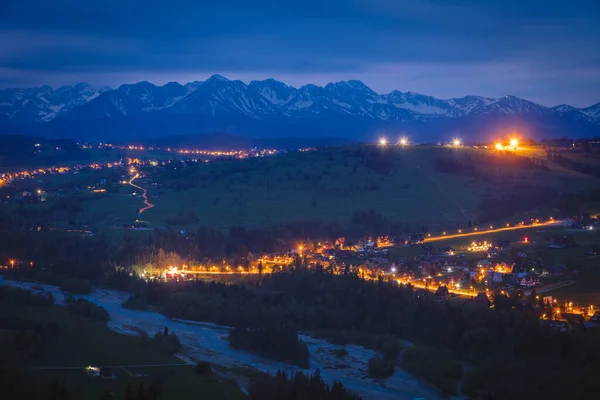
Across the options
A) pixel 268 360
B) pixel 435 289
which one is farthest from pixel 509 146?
pixel 268 360

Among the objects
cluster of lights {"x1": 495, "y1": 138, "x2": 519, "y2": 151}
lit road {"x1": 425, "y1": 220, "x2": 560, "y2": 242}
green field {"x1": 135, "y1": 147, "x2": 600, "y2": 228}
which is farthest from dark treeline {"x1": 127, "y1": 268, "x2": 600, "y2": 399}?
cluster of lights {"x1": 495, "y1": 138, "x2": 519, "y2": 151}

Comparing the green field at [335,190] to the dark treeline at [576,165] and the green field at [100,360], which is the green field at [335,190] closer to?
the dark treeline at [576,165]

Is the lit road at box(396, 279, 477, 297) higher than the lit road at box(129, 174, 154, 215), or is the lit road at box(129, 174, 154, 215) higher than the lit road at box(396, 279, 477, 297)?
the lit road at box(129, 174, 154, 215)

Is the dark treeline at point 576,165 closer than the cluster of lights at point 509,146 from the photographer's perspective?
Yes

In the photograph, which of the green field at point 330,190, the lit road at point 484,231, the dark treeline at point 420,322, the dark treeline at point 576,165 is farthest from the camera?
the dark treeline at point 576,165

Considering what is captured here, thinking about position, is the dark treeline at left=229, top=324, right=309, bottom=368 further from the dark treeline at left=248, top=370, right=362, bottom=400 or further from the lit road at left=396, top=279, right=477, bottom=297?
the lit road at left=396, top=279, right=477, bottom=297

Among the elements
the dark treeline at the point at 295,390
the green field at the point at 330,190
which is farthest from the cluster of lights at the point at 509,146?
the dark treeline at the point at 295,390

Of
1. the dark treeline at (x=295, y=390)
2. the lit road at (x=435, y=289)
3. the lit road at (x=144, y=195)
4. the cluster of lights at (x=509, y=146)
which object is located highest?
the cluster of lights at (x=509, y=146)
